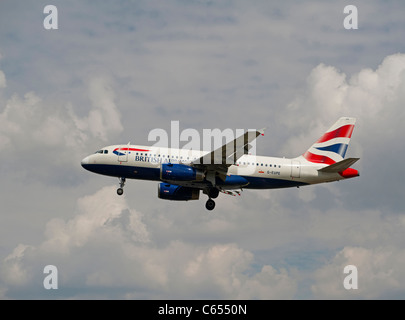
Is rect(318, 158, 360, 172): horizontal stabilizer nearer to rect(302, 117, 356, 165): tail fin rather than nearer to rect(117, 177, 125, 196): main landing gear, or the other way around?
rect(302, 117, 356, 165): tail fin

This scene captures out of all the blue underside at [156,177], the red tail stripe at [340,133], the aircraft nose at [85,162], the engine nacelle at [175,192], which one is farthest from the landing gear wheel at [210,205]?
the red tail stripe at [340,133]

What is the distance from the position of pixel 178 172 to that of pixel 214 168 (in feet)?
14.5

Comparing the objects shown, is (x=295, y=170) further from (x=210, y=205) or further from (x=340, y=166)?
(x=210, y=205)

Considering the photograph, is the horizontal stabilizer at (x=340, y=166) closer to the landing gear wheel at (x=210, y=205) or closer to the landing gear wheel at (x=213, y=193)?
the landing gear wheel at (x=213, y=193)

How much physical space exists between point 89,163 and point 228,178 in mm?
16092

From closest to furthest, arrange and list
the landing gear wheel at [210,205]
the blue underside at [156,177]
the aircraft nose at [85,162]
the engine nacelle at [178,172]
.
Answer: the engine nacelle at [178,172], the blue underside at [156,177], the aircraft nose at [85,162], the landing gear wheel at [210,205]

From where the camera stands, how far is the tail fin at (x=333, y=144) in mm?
85119

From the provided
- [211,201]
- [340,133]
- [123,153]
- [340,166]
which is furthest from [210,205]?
[340,133]

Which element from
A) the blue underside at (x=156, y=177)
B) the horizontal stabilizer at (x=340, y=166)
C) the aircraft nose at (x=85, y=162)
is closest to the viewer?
the horizontal stabilizer at (x=340, y=166)

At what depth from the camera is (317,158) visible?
84.8 metres

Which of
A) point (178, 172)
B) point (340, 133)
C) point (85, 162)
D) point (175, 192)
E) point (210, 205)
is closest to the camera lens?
point (178, 172)

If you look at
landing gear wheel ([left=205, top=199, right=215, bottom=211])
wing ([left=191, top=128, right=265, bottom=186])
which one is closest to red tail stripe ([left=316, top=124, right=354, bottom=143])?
wing ([left=191, top=128, right=265, bottom=186])

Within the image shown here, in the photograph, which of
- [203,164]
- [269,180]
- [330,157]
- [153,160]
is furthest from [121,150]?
[330,157]
